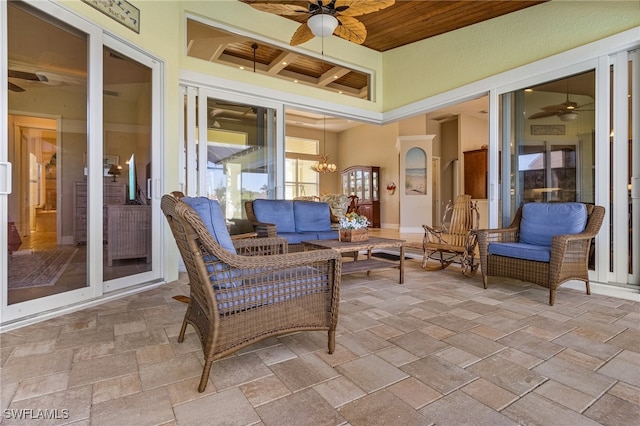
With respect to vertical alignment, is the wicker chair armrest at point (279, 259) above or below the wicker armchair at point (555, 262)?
above

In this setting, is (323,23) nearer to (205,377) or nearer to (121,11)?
(121,11)

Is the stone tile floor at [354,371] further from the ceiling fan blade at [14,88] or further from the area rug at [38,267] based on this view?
the ceiling fan blade at [14,88]

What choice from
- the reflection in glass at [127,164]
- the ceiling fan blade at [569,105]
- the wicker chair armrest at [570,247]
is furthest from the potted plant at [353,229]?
the ceiling fan blade at [569,105]

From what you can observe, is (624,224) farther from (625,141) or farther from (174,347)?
(174,347)

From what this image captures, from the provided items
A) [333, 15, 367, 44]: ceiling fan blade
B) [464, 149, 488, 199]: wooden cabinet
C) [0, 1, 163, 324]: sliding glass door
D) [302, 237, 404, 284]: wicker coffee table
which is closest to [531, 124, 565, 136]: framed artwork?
[302, 237, 404, 284]: wicker coffee table

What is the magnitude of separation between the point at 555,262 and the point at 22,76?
4.74 m

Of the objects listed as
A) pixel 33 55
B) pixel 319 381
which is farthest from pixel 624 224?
pixel 33 55

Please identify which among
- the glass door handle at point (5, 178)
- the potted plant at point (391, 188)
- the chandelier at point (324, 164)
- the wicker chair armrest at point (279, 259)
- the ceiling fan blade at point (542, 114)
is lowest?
the wicker chair armrest at point (279, 259)

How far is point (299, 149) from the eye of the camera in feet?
41.6

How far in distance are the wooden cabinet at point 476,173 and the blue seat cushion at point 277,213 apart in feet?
→ 19.6

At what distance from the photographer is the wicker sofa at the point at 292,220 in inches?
165

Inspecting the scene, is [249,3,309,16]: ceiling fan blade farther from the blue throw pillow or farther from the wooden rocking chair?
the wooden rocking chair

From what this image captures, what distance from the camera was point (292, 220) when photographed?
4.71 m

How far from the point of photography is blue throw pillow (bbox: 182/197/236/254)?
63.9 inches
